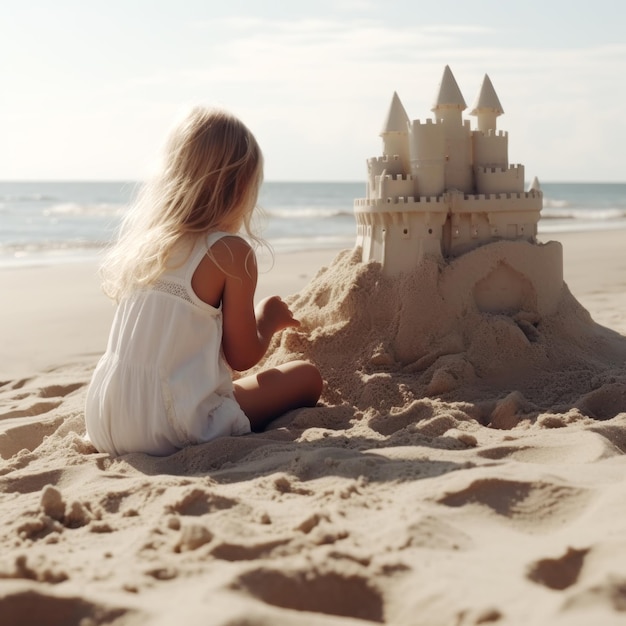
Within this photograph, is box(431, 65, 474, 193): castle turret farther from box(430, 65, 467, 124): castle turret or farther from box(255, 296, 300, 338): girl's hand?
box(255, 296, 300, 338): girl's hand

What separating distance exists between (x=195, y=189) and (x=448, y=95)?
1.59 m

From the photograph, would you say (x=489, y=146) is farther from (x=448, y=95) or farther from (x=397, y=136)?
(x=397, y=136)

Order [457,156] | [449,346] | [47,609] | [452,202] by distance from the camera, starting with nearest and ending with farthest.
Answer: [47,609]
[449,346]
[452,202]
[457,156]

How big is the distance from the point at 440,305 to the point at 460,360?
31 cm

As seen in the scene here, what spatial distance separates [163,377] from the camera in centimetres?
307

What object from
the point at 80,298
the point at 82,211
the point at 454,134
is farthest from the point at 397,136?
the point at 82,211

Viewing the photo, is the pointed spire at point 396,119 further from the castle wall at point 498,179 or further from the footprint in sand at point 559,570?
the footprint in sand at point 559,570

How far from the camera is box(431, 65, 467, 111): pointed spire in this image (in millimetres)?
4000

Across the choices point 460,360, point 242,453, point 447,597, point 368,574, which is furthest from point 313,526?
point 460,360

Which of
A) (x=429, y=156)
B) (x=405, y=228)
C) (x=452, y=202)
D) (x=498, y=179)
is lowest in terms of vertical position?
(x=405, y=228)

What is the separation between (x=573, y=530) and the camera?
1998 millimetres

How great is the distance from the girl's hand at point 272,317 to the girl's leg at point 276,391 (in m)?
0.19

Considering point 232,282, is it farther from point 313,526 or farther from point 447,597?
point 447,597

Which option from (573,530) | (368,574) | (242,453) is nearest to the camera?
(368,574)
